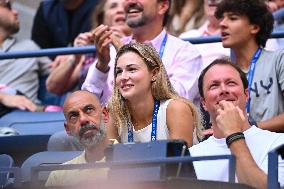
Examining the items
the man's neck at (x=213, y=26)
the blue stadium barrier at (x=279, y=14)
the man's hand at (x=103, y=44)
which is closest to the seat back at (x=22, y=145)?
the man's hand at (x=103, y=44)

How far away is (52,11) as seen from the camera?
1127cm

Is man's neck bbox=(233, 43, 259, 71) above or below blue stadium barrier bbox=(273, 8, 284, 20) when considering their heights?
below

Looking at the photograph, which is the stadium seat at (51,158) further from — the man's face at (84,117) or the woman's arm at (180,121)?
the woman's arm at (180,121)

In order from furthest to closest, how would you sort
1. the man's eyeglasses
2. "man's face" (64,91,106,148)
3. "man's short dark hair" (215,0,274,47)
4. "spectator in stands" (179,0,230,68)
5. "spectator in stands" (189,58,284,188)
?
the man's eyeglasses → "spectator in stands" (179,0,230,68) → "man's short dark hair" (215,0,274,47) → "man's face" (64,91,106,148) → "spectator in stands" (189,58,284,188)

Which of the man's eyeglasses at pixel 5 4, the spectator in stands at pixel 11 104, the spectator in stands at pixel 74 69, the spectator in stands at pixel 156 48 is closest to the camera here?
the spectator in stands at pixel 156 48

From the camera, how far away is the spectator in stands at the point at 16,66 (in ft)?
34.1

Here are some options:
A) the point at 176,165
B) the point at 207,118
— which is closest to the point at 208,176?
the point at 176,165

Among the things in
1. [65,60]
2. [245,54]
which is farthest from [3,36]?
[245,54]

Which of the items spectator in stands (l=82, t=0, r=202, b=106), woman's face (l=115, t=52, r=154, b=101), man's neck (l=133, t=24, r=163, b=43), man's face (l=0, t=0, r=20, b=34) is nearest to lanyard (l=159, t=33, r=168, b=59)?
spectator in stands (l=82, t=0, r=202, b=106)

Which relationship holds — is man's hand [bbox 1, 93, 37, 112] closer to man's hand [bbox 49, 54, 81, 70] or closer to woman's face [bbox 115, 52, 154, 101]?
man's hand [bbox 49, 54, 81, 70]

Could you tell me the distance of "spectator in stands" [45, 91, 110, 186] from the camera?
6566mm

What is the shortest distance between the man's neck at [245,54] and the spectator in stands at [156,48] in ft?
1.27

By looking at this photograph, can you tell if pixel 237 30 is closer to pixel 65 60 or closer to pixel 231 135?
pixel 231 135

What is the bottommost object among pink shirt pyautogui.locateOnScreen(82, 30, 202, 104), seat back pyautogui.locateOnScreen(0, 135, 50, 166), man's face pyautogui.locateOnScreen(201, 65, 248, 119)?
seat back pyautogui.locateOnScreen(0, 135, 50, 166)
